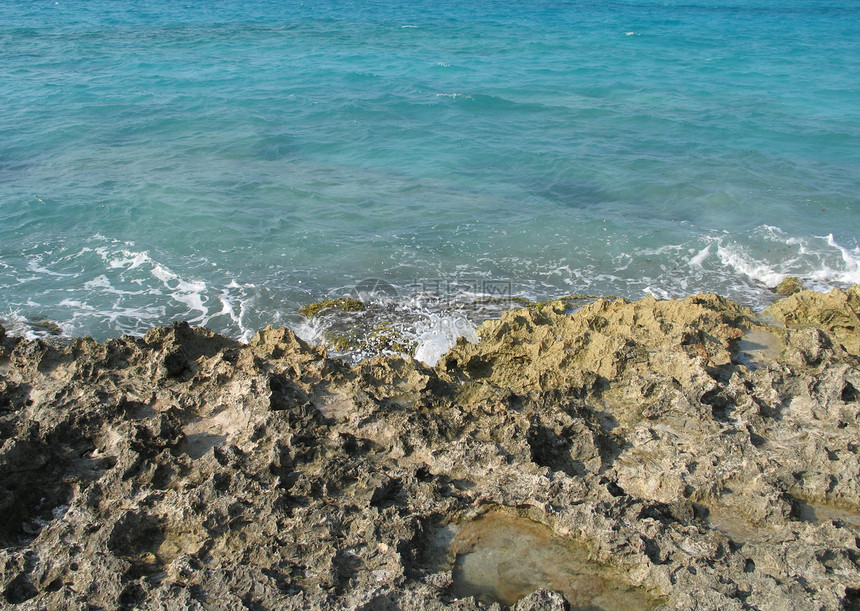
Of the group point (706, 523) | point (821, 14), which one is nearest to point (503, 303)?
point (706, 523)

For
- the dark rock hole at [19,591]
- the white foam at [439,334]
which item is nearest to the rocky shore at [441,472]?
the dark rock hole at [19,591]

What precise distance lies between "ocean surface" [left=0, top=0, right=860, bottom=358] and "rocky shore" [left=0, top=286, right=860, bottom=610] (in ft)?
13.3

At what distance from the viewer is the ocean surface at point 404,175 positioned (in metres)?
12.8

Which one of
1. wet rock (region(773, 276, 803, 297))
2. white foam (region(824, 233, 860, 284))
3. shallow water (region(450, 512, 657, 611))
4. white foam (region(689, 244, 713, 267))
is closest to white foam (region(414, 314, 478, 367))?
shallow water (region(450, 512, 657, 611))

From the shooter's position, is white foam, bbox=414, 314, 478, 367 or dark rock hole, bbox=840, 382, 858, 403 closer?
dark rock hole, bbox=840, 382, 858, 403

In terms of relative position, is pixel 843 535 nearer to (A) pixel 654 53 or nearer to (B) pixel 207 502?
(B) pixel 207 502

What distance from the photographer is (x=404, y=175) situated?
18.2 metres

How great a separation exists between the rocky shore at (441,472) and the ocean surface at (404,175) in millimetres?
4060

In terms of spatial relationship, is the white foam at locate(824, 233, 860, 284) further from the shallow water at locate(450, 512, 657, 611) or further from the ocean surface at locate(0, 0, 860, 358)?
the shallow water at locate(450, 512, 657, 611)

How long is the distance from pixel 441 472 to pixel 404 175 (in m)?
13.3

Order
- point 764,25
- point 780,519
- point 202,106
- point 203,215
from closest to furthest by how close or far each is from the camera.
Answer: point 780,519
point 203,215
point 202,106
point 764,25

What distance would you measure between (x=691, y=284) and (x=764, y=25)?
38.8 metres

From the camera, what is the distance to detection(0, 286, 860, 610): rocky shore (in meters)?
4.75

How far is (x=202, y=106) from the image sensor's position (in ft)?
77.7
